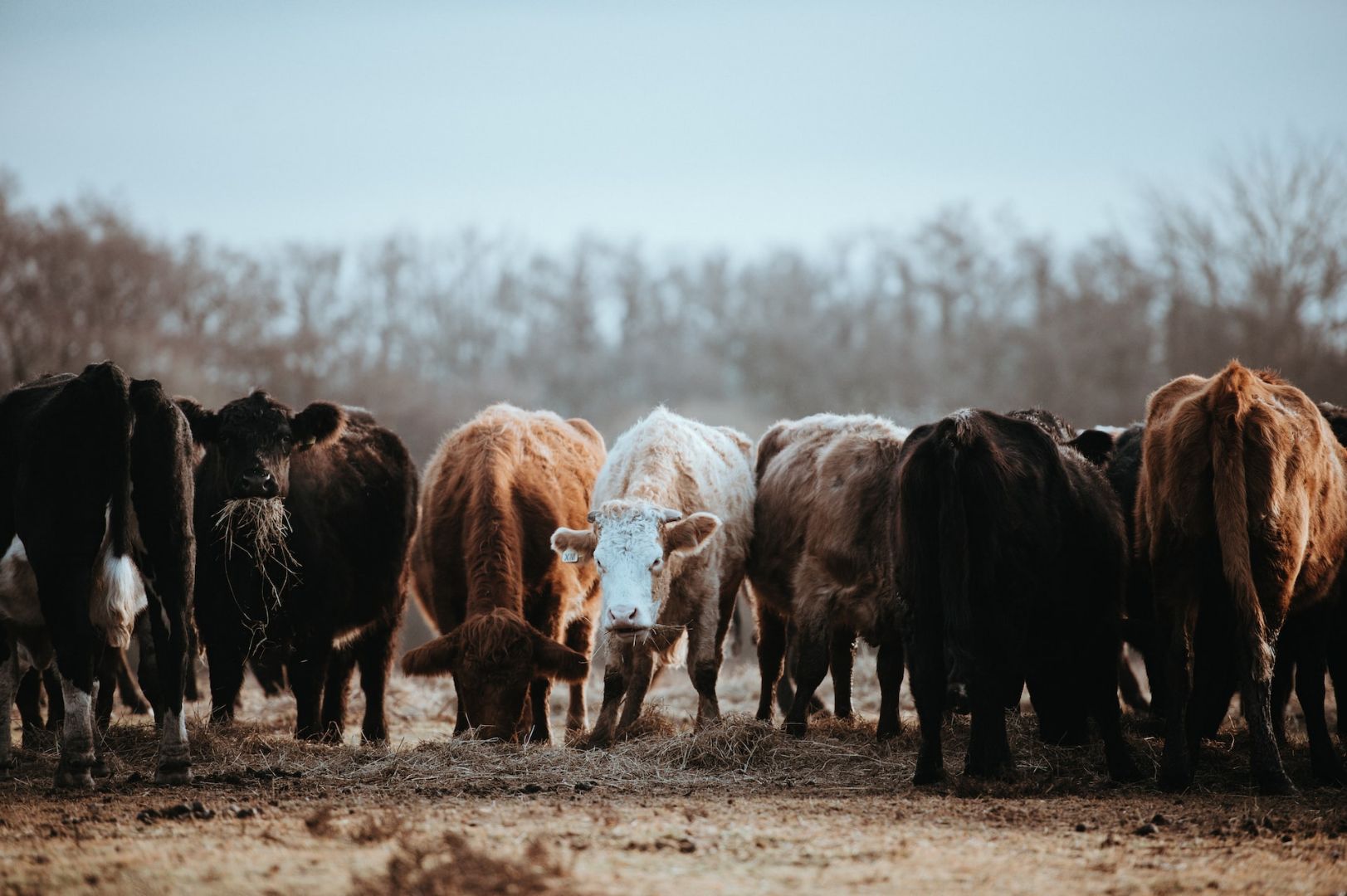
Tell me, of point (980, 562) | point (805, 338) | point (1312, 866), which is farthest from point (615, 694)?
point (805, 338)

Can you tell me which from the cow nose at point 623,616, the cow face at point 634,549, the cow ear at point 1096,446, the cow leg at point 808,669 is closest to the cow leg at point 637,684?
the cow face at point 634,549

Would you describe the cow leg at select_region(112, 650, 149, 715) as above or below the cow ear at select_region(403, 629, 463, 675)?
below

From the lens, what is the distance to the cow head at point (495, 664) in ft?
25.7

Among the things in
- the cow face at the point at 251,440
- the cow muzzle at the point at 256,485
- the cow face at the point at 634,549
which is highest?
the cow face at the point at 251,440

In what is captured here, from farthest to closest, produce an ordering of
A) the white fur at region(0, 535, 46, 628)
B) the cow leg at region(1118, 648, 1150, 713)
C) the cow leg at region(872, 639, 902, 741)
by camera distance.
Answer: the cow leg at region(1118, 648, 1150, 713)
the cow leg at region(872, 639, 902, 741)
the white fur at region(0, 535, 46, 628)

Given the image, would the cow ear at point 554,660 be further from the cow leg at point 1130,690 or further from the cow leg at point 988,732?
the cow leg at point 1130,690

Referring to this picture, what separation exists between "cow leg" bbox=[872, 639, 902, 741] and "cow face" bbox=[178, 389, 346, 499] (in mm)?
4211

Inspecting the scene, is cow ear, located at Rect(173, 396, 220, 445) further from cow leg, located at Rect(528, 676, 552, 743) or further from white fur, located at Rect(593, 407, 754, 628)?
cow leg, located at Rect(528, 676, 552, 743)

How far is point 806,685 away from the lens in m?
8.24

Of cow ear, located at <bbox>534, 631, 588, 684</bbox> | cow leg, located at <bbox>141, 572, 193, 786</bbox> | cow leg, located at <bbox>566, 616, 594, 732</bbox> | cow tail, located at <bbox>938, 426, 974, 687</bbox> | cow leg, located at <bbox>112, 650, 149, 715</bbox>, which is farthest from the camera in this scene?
cow leg, located at <bbox>112, 650, 149, 715</bbox>

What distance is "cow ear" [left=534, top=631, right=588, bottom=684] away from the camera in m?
7.94

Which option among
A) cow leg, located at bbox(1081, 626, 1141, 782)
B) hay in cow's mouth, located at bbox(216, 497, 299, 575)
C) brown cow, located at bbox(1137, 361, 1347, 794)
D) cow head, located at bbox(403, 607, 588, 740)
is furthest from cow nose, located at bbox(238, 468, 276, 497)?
brown cow, located at bbox(1137, 361, 1347, 794)

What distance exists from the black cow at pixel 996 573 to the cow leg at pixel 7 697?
4935mm

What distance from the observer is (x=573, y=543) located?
8.14m
